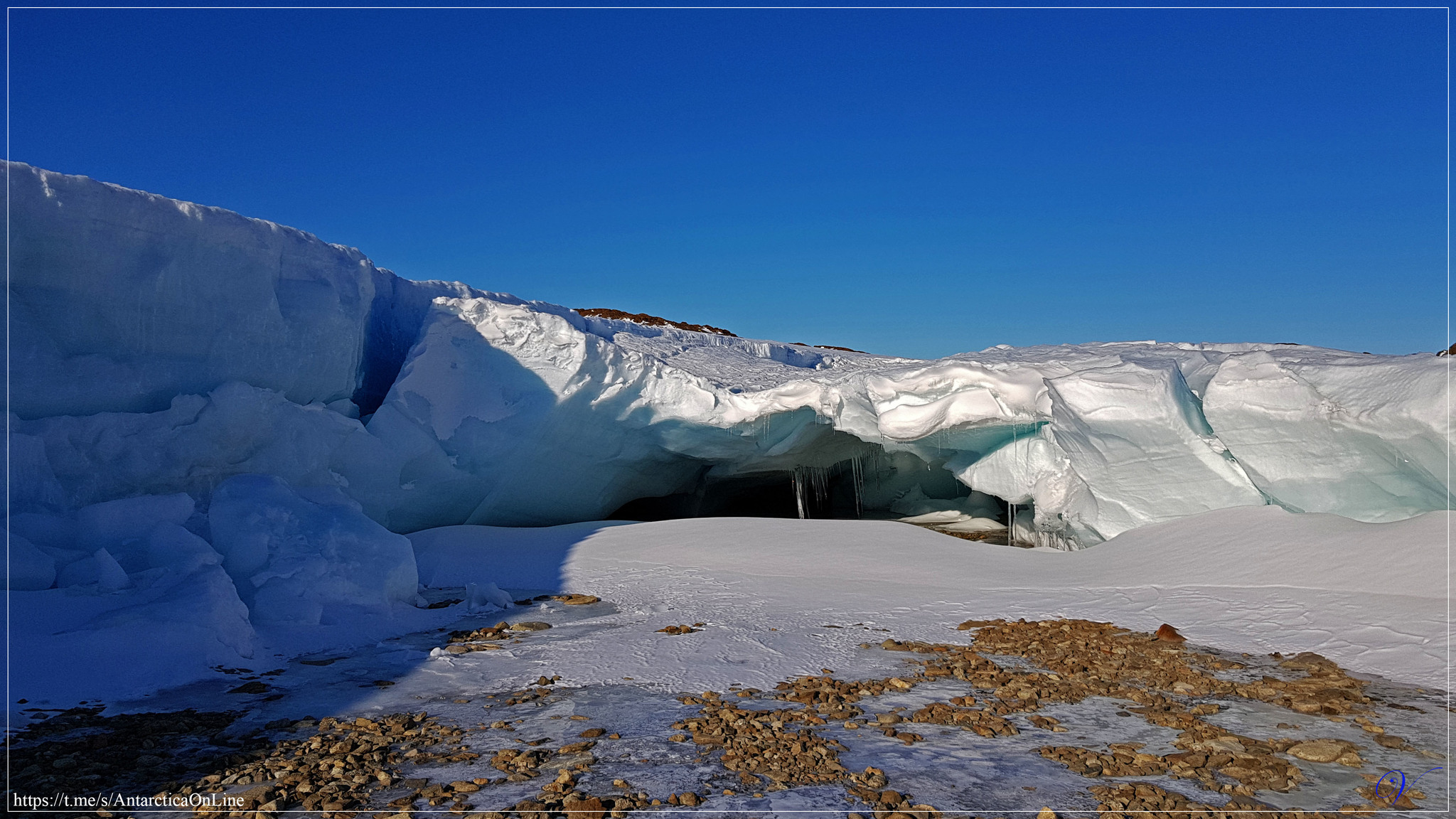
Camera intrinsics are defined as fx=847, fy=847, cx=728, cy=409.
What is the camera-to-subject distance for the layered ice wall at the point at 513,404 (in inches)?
260

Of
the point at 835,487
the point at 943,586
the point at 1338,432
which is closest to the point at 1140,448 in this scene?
the point at 1338,432

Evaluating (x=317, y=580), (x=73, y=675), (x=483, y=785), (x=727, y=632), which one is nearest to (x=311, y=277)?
(x=317, y=580)

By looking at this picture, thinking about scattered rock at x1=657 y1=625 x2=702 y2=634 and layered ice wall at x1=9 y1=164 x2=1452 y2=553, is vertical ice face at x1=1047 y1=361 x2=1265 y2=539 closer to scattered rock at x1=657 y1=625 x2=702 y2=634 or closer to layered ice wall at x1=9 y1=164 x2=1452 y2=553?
layered ice wall at x1=9 y1=164 x2=1452 y2=553

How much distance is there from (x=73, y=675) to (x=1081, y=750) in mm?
4935

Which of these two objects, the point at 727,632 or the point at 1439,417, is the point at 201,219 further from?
the point at 1439,417

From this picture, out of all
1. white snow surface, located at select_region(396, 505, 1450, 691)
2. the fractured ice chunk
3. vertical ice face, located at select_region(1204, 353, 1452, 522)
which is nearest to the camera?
white snow surface, located at select_region(396, 505, 1450, 691)

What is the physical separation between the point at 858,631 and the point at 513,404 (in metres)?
5.48

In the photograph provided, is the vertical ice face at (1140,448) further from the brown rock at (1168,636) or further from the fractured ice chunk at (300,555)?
the fractured ice chunk at (300,555)

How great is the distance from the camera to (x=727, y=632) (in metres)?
5.74

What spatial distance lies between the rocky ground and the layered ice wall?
8.78ft

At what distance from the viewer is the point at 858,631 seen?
5805 mm
